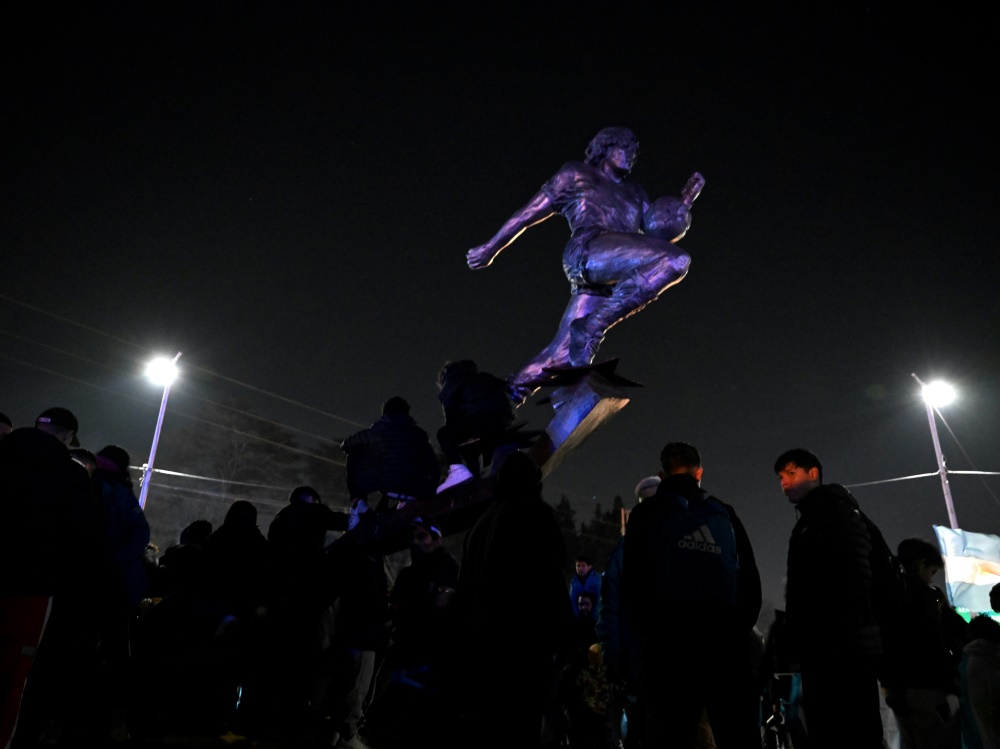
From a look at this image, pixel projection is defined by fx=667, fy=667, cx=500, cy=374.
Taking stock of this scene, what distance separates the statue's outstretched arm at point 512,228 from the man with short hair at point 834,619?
14.0ft

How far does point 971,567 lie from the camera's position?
1095cm

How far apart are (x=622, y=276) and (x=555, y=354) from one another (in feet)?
3.28

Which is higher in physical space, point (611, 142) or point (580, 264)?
point (611, 142)

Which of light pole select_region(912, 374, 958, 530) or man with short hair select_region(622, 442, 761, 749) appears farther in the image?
light pole select_region(912, 374, 958, 530)

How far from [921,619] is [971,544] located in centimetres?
925

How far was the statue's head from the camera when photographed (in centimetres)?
677

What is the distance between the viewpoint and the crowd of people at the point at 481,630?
296cm

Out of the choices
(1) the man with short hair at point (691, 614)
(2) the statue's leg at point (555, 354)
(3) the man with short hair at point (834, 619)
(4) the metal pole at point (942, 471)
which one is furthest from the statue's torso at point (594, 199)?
(4) the metal pole at point (942, 471)

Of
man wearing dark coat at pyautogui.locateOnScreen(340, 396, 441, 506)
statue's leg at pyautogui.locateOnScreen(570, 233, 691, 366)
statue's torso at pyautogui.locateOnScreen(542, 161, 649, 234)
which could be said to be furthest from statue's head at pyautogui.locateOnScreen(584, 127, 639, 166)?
man wearing dark coat at pyautogui.locateOnScreen(340, 396, 441, 506)

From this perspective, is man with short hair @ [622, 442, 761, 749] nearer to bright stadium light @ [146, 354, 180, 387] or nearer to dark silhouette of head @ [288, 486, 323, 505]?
dark silhouette of head @ [288, 486, 323, 505]

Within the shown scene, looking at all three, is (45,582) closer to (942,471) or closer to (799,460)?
(799,460)

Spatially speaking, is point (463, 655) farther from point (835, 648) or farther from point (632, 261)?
point (632, 261)

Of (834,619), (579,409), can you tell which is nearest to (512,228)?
(579,409)

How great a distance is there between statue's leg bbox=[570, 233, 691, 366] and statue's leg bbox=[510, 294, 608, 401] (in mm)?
125
